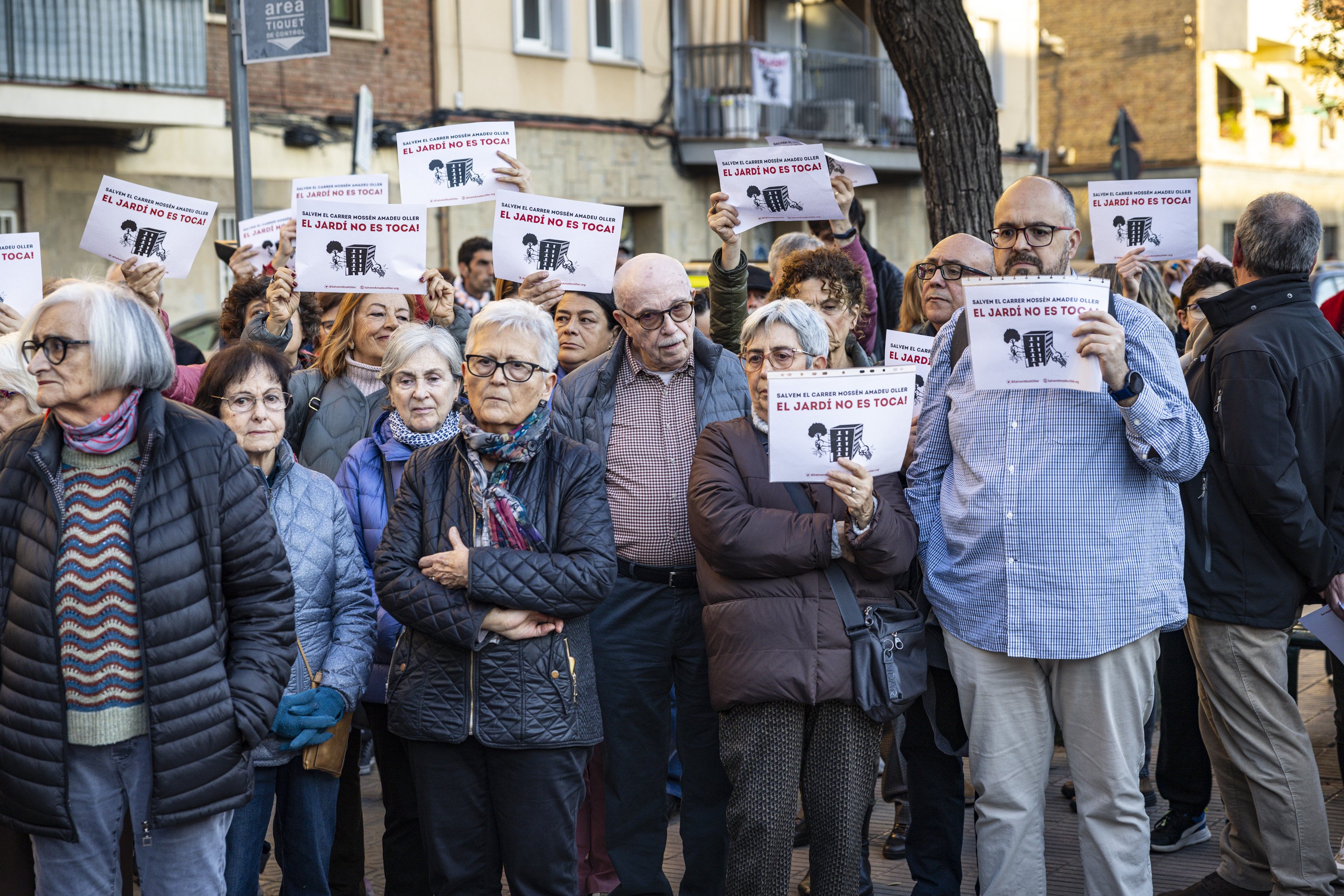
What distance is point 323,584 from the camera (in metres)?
4.21

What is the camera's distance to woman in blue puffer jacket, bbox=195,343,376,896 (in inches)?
161

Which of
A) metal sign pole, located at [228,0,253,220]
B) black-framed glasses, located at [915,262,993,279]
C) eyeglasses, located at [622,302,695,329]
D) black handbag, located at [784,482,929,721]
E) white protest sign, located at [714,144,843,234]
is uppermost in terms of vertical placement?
metal sign pole, located at [228,0,253,220]

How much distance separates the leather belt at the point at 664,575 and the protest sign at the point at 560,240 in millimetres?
1442

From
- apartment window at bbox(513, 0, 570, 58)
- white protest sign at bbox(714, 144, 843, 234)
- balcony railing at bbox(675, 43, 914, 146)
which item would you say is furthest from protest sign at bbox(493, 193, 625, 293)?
balcony railing at bbox(675, 43, 914, 146)

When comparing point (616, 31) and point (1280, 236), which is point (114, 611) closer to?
point (1280, 236)

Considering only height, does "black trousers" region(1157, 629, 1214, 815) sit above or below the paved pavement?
above

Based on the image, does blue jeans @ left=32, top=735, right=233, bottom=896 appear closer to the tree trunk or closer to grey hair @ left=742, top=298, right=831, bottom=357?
grey hair @ left=742, top=298, right=831, bottom=357

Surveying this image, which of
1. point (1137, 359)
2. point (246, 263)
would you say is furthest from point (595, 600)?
point (246, 263)

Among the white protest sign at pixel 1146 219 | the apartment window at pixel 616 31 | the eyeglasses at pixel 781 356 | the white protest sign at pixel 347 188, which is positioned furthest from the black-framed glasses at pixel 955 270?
the apartment window at pixel 616 31

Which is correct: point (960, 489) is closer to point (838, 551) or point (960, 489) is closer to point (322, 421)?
point (838, 551)

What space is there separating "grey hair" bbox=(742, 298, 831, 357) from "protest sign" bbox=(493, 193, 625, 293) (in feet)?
4.57

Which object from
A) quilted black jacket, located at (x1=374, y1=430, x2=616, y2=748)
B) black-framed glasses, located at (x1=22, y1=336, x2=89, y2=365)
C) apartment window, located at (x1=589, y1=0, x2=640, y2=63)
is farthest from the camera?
apartment window, located at (x1=589, y1=0, x2=640, y2=63)

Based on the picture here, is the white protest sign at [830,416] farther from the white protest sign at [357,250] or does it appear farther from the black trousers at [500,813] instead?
the white protest sign at [357,250]

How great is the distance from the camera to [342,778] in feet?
15.4
